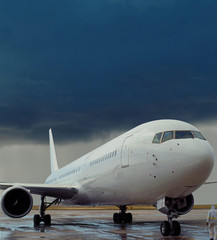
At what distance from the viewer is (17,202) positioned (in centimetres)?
1677

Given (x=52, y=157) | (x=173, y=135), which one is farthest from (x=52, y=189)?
(x=52, y=157)

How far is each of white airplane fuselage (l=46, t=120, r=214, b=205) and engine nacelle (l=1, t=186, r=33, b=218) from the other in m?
3.12

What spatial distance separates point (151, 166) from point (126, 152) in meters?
1.72

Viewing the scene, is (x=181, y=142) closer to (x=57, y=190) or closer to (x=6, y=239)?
(x=6, y=239)

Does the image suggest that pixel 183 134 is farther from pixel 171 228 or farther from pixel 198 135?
pixel 171 228

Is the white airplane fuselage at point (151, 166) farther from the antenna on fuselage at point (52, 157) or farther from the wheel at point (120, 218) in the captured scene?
the antenna on fuselage at point (52, 157)

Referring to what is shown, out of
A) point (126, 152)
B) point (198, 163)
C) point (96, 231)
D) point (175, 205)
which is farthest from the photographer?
point (96, 231)

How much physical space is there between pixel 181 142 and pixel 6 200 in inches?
354

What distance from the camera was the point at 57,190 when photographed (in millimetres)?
19250

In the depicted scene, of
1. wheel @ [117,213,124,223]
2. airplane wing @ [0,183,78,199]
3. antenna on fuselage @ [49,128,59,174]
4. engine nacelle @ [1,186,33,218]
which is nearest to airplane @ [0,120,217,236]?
engine nacelle @ [1,186,33,218]

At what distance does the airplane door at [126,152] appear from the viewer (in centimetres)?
1309

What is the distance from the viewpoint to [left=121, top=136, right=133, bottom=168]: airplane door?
13094 mm

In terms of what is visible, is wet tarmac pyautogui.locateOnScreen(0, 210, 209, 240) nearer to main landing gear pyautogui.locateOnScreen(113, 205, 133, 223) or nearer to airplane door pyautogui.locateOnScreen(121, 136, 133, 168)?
main landing gear pyautogui.locateOnScreen(113, 205, 133, 223)

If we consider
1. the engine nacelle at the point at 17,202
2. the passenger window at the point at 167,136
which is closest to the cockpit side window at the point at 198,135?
the passenger window at the point at 167,136
